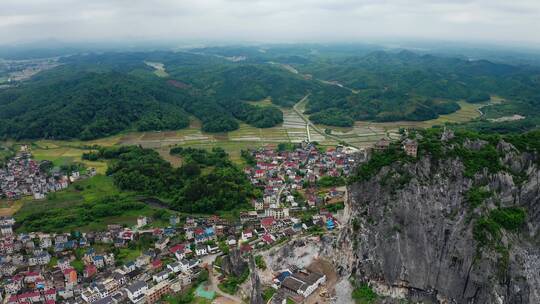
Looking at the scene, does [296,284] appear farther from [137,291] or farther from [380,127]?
[380,127]

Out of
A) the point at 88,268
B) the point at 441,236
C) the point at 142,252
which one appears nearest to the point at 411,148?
the point at 441,236

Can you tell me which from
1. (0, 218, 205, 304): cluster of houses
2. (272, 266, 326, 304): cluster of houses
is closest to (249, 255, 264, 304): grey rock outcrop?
(272, 266, 326, 304): cluster of houses

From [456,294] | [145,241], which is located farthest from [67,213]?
[456,294]

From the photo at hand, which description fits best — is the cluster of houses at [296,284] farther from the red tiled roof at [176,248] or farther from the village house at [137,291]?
the red tiled roof at [176,248]

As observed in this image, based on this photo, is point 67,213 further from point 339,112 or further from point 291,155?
point 339,112

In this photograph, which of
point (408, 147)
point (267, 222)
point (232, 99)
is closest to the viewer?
point (408, 147)

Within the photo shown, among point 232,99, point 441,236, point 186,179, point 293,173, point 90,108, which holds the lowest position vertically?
point 293,173
